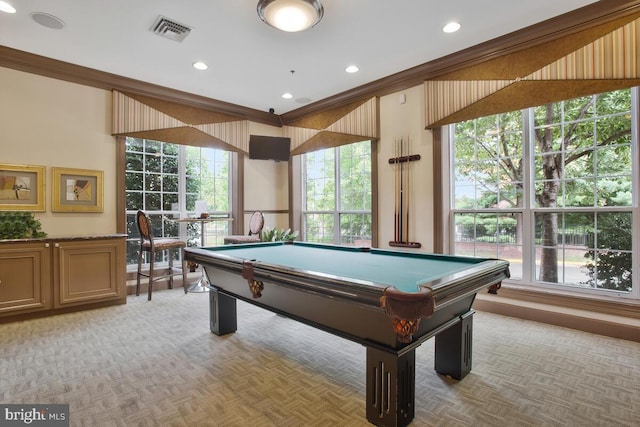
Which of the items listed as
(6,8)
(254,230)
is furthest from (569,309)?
(6,8)

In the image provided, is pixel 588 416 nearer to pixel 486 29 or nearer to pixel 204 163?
pixel 486 29

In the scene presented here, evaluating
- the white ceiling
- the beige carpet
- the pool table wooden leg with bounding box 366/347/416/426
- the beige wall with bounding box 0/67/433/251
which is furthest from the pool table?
the white ceiling

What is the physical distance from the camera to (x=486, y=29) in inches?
128

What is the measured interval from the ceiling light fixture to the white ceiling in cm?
24

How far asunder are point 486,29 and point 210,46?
→ 9.35ft

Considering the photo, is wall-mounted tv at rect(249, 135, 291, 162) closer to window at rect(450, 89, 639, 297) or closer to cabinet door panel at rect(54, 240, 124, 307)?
cabinet door panel at rect(54, 240, 124, 307)

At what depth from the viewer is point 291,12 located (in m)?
2.63

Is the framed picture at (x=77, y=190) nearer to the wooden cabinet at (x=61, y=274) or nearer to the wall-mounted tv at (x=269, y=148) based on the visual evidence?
the wooden cabinet at (x=61, y=274)

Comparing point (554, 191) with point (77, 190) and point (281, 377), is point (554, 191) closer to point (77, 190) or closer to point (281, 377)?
point (281, 377)

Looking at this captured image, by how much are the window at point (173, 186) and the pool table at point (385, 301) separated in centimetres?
268

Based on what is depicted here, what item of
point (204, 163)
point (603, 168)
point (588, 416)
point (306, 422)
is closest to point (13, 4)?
point (204, 163)

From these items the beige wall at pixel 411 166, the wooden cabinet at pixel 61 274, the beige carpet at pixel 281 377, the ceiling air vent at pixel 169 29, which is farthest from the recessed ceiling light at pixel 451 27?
the wooden cabinet at pixel 61 274

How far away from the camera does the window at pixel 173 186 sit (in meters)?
4.77

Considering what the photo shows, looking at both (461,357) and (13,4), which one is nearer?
(461,357)
